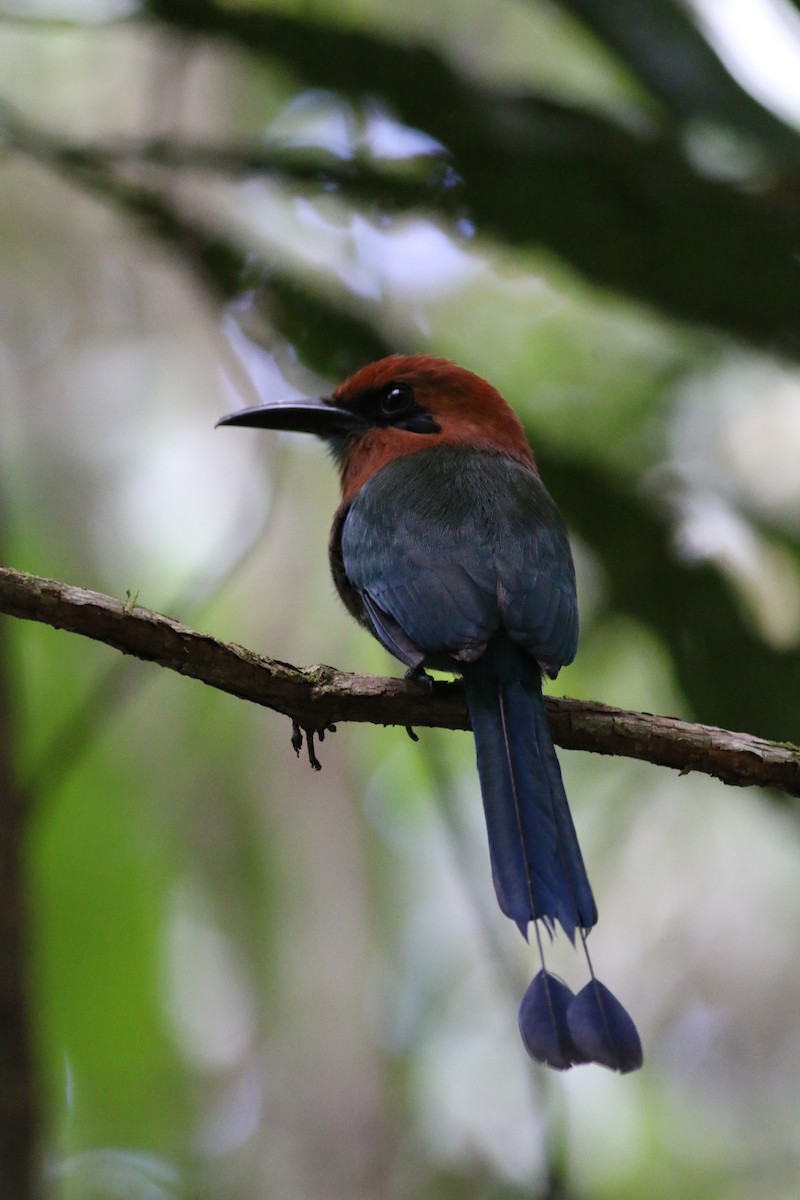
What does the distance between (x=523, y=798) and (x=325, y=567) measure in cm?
438

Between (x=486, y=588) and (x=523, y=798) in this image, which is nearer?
(x=523, y=798)

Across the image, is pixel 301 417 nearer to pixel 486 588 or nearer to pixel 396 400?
pixel 396 400

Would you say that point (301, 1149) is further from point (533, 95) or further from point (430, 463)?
point (533, 95)

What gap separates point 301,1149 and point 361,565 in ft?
12.2

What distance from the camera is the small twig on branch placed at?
2.15 meters

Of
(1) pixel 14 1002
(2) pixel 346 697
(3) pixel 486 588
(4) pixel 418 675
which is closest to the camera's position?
(2) pixel 346 697

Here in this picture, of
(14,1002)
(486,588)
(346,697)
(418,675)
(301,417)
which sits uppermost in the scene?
(301,417)

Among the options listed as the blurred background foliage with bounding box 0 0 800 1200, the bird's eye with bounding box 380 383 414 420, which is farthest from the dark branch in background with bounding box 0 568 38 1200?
the bird's eye with bounding box 380 383 414 420

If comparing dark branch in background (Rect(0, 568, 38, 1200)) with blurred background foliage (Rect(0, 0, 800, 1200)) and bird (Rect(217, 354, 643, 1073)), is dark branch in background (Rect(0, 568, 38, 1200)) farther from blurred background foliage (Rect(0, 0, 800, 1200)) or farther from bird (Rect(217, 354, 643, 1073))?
bird (Rect(217, 354, 643, 1073))

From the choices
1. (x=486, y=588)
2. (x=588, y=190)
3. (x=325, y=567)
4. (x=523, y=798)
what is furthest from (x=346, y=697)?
(x=325, y=567)

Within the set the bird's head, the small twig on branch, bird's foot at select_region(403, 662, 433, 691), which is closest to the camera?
the small twig on branch

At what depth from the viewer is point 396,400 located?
3670 millimetres

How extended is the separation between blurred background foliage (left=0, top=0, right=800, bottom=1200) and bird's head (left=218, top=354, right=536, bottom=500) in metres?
0.52

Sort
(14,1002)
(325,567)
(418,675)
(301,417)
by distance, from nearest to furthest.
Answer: (418,675) < (14,1002) < (301,417) < (325,567)
